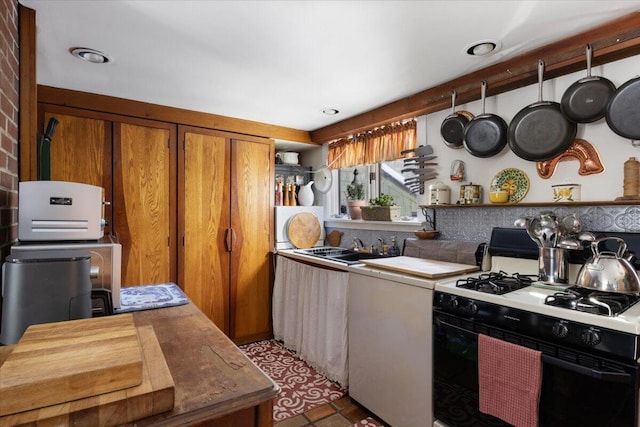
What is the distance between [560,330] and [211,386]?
129 cm

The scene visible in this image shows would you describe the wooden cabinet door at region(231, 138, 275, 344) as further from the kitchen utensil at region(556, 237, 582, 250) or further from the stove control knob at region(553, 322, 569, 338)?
the stove control knob at region(553, 322, 569, 338)

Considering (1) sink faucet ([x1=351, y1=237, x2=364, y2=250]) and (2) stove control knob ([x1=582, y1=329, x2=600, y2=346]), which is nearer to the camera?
(2) stove control knob ([x1=582, y1=329, x2=600, y2=346])

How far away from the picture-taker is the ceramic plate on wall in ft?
6.76

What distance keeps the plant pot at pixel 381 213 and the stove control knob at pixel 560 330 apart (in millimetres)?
1595

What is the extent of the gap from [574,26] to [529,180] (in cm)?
82

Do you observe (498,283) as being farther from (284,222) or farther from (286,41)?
(284,222)

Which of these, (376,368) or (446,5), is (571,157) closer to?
(446,5)

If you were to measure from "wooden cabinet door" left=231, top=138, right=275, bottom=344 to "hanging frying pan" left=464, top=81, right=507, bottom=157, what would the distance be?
1.90 m

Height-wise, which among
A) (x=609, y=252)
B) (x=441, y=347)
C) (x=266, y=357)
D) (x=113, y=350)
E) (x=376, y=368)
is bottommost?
(x=266, y=357)

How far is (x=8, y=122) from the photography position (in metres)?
1.32

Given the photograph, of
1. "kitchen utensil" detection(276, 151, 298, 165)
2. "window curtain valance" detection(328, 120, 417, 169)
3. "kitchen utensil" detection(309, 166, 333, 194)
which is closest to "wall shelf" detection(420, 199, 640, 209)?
"window curtain valance" detection(328, 120, 417, 169)

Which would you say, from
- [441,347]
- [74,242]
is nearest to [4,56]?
[74,242]

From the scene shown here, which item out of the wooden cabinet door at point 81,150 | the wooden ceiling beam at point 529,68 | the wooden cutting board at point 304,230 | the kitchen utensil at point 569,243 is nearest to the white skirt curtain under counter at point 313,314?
the wooden cutting board at point 304,230

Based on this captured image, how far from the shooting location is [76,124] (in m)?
2.50
